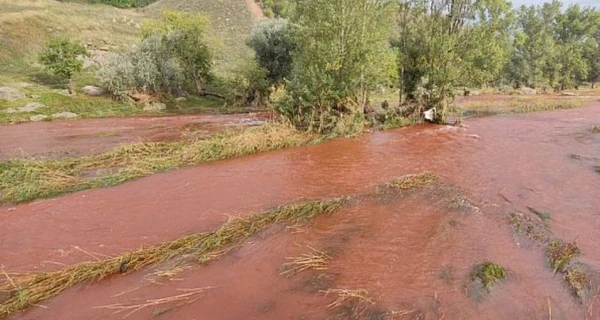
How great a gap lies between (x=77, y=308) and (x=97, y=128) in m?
17.1

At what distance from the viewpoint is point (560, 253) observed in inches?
237

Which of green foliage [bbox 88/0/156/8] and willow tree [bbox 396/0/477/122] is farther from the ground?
green foliage [bbox 88/0/156/8]

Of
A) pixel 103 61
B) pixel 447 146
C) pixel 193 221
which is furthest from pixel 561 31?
pixel 193 221

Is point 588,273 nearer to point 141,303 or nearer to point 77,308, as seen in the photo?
point 141,303

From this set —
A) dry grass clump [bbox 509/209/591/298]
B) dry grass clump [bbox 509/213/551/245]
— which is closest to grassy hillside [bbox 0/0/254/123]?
dry grass clump [bbox 509/213/551/245]

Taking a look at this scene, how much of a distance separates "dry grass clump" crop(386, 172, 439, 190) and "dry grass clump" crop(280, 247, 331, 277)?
391 cm

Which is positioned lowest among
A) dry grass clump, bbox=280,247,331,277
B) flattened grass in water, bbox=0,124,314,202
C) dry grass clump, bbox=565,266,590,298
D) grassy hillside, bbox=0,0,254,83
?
dry grass clump, bbox=565,266,590,298

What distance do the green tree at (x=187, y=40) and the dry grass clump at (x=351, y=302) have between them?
2804 cm

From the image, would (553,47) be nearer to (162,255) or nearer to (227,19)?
(227,19)

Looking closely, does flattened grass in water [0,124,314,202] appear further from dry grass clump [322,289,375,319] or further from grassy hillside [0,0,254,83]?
grassy hillside [0,0,254,83]

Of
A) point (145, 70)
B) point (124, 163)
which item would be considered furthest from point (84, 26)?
point (124, 163)

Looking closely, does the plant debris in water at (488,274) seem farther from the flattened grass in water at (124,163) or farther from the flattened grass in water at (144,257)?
the flattened grass in water at (124,163)

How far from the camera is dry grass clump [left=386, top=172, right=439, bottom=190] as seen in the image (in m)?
9.37

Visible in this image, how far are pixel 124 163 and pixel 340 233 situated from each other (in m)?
8.33
